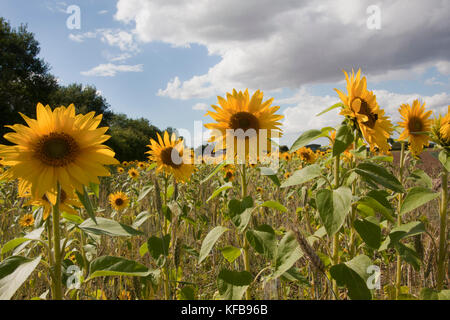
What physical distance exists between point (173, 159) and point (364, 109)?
1.57 metres

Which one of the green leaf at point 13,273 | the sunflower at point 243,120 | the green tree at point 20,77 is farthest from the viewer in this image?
the green tree at point 20,77

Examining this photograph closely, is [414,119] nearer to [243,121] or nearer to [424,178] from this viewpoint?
[424,178]

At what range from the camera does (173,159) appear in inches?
105

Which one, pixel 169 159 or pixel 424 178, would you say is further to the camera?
pixel 169 159

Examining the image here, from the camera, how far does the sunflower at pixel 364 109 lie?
1627 mm

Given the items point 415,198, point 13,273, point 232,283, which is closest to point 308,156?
point 415,198

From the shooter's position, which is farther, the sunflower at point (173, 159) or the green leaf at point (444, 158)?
the sunflower at point (173, 159)

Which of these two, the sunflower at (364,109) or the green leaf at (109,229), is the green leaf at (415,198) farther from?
the green leaf at (109,229)

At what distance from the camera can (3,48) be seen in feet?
82.5

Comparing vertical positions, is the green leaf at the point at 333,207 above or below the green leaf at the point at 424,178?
below

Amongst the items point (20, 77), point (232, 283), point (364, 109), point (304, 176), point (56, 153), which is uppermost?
point (20, 77)

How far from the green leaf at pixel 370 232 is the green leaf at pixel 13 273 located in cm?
145

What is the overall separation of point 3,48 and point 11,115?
570 centimetres

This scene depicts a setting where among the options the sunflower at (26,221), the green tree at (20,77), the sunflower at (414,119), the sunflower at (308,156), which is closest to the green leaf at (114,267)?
the sunflower at (414,119)
